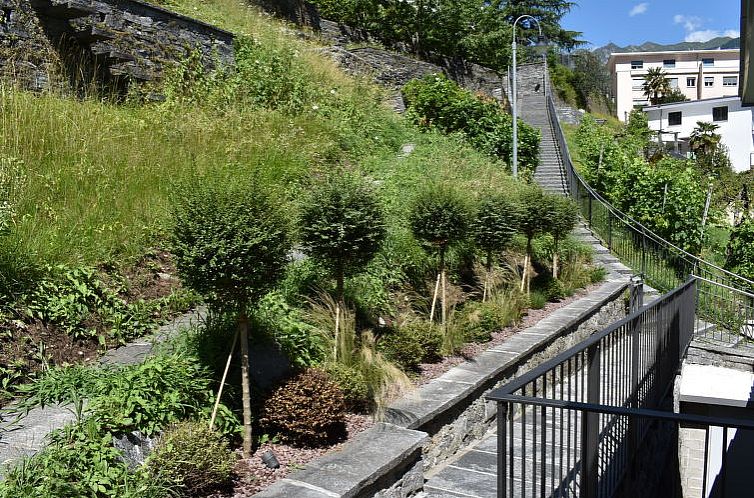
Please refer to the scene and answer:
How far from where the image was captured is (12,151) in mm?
6363

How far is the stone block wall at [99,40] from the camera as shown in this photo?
28.5 feet

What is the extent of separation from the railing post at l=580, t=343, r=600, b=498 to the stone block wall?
26.2 ft

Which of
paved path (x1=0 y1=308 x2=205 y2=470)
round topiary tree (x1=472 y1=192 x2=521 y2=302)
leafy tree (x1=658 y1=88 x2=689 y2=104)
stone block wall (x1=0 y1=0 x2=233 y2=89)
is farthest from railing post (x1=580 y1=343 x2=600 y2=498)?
leafy tree (x1=658 y1=88 x2=689 y2=104)

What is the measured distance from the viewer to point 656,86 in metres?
51.2

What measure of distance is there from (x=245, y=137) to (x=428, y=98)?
9418mm

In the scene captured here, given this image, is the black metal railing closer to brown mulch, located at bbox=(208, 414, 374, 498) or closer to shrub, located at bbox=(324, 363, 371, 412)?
shrub, located at bbox=(324, 363, 371, 412)

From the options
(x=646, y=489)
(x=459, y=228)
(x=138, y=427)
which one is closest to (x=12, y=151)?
(x=138, y=427)

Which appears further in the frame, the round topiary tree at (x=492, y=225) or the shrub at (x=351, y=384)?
the round topiary tree at (x=492, y=225)

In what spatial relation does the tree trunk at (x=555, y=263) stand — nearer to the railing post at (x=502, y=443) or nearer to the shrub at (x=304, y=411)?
the shrub at (x=304, y=411)

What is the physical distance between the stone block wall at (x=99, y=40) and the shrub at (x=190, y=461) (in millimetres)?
6639

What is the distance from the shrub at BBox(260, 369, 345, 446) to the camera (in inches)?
169

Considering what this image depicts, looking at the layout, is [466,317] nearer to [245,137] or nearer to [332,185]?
[332,185]

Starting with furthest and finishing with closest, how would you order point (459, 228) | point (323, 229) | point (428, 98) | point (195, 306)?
point (428, 98) → point (459, 228) → point (195, 306) → point (323, 229)

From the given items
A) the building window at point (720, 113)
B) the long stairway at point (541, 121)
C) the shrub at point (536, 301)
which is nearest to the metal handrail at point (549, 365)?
the shrub at point (536, 301)
